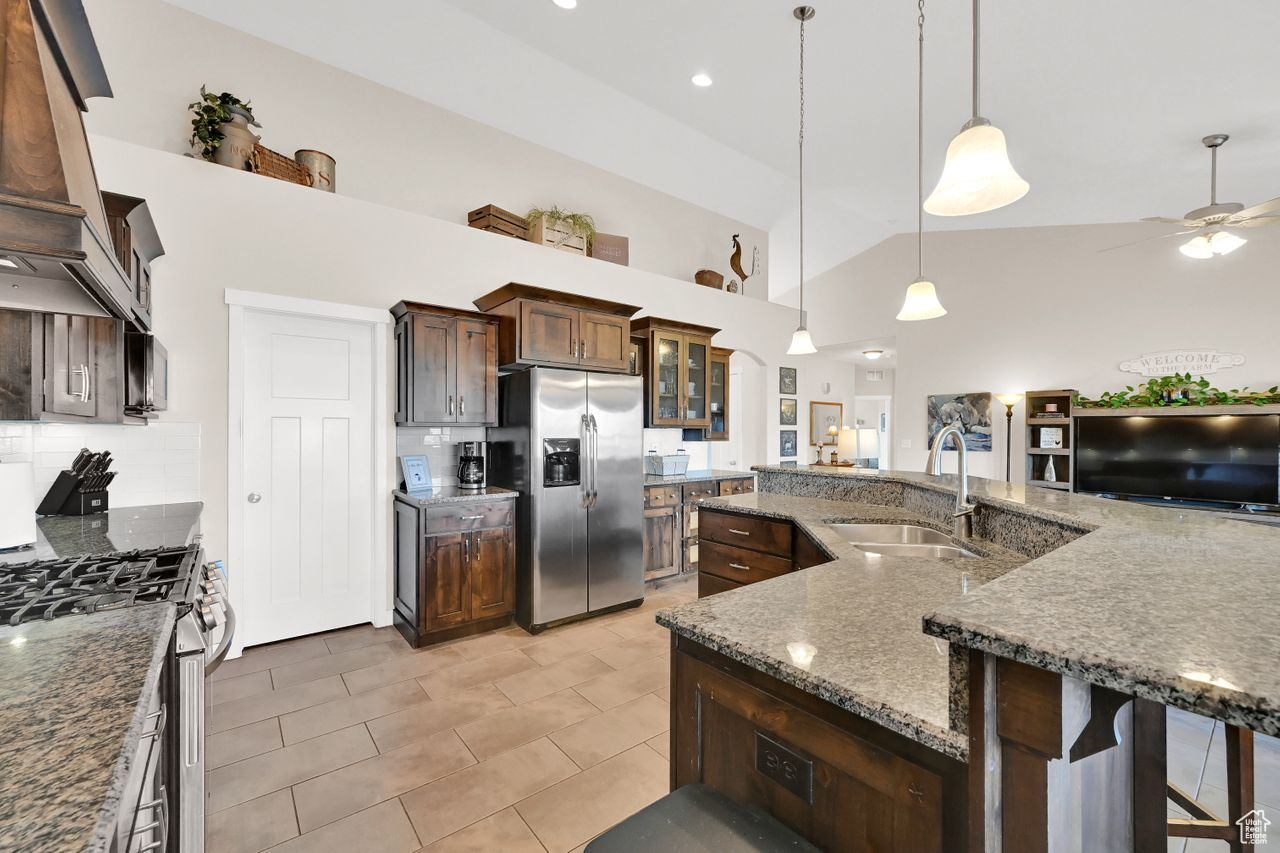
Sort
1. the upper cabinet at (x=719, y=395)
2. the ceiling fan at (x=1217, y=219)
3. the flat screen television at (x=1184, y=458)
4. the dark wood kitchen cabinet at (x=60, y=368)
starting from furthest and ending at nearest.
→ the upper cabinet at (x=719, y=395)
the flat screen television at (x=1184, y=458)
the ceiling fan at (x=1217, y=219)
the dark wood kitchen cabinet at (x=60, y=368)

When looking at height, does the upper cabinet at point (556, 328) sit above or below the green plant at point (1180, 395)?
above

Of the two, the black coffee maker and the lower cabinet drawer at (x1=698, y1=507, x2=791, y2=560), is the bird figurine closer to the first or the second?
the black coffee maker

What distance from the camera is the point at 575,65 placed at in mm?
3805

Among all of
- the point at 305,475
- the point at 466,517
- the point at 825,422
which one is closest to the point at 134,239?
the point at 305,475

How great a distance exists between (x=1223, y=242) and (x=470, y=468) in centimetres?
552

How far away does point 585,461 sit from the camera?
12.1 ft

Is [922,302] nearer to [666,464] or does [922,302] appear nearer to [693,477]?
[693,477]

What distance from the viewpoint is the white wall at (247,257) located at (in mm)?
2936

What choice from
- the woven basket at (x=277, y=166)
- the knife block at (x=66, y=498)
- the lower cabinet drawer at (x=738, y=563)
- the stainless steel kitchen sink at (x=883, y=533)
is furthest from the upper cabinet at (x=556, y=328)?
the knife block at (x=66, y=498)

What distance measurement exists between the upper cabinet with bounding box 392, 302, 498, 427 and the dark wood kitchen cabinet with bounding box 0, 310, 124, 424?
54.3 inches

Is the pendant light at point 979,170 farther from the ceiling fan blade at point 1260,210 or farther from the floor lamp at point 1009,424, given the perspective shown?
the floor lamp at point 1009,424

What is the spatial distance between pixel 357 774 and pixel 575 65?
4.30 meters

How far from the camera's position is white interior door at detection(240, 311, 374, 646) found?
3.24 meters

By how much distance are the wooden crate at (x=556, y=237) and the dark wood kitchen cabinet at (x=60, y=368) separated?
8.72 ft
